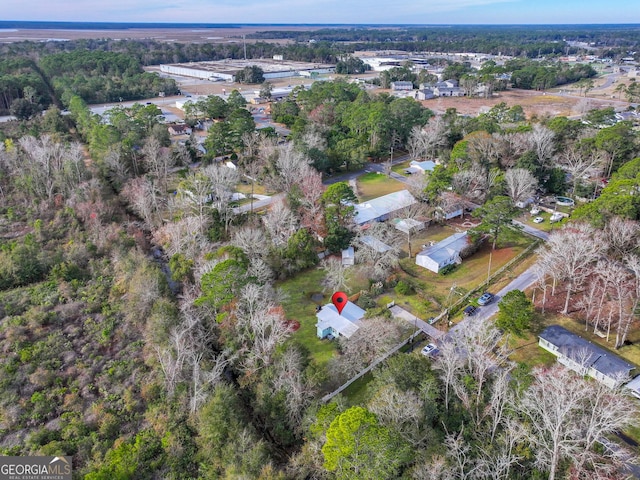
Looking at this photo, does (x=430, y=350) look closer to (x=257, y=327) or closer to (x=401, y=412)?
(x=401, y=412)

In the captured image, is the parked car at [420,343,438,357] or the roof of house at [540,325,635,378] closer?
the roof of house at [540,325,635,378]

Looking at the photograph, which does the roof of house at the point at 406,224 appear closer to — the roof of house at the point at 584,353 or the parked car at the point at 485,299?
the parked car at the point at 485,299

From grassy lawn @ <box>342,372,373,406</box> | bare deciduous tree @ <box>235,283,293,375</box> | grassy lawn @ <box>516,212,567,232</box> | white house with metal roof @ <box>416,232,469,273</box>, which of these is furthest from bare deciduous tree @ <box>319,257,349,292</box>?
grassy lawn @ <box>516,212,567,232</box>

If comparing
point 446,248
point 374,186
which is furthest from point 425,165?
point 446,248

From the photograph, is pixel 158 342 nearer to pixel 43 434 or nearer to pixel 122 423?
pixel 122 423

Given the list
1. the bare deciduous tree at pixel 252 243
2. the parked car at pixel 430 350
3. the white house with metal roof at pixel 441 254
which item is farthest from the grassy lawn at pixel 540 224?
the bare deciduous tree at pixel 252 243

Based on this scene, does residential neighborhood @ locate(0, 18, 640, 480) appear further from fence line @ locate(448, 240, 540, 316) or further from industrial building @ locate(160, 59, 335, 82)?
industrial building @ locate(160, 59, 335, 82)
